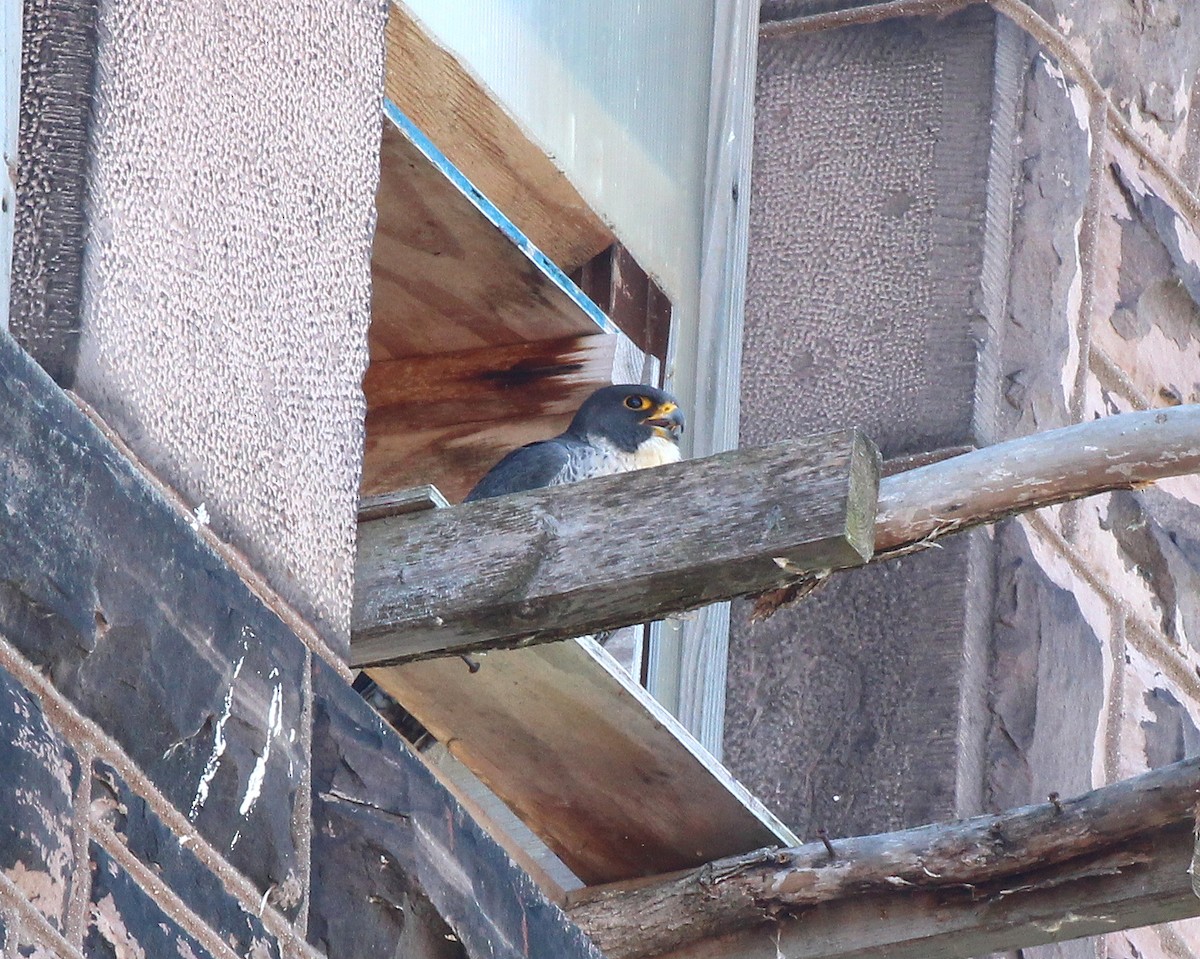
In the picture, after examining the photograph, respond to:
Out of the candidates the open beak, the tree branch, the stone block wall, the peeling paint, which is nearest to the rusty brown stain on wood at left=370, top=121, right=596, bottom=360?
the open beak

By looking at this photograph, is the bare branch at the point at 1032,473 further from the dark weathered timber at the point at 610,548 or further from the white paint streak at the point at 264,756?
the white paint streak at the point at 264,756

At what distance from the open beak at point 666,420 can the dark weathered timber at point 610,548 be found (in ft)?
5.32

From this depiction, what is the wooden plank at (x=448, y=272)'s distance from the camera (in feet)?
11.6

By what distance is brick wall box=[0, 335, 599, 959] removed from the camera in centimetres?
175

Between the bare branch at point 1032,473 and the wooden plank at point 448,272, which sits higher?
the wooden plank at point 448,272

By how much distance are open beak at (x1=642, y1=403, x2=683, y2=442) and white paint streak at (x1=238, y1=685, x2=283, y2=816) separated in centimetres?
211

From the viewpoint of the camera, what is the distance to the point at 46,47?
2.05 meters

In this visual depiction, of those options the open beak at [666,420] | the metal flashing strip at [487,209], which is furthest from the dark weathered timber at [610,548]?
the open beak at [666,420]

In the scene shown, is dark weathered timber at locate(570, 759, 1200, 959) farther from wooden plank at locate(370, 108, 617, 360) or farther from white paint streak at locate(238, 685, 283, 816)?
white paint streak at locate(238, 685, 283, 816)

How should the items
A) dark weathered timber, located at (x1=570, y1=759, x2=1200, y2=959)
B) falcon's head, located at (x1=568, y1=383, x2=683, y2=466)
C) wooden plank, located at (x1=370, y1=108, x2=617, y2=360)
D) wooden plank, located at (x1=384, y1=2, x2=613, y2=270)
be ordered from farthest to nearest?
falcon's head, located at (x1=568, y1=383, x2=683, y2=466) → wooden plank, located at (x1=384, y1=2, x2=613, y2=270) → wooden plank, located at (x1=370, y1=108, x2=617, y2=360) → dark weathered timber, located at (x1=570, y1=759, x2=1200, y2=959)

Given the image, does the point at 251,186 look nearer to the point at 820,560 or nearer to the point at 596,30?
the point at 820,560

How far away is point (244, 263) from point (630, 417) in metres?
1.96

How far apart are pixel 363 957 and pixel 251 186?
0.71 m

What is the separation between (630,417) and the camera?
417 cm
